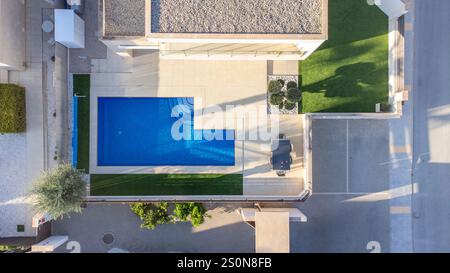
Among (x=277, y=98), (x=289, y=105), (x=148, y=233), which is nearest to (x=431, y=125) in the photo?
(x=289, y=105)

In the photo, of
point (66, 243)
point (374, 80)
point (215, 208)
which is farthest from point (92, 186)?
point (374, 80)

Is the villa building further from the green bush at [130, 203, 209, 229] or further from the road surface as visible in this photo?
the green bush at [130, 203, 209, 229]

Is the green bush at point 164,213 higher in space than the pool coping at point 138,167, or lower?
lower

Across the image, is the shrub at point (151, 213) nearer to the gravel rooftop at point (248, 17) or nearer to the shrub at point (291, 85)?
the gravel rooftop at point (248, 17)

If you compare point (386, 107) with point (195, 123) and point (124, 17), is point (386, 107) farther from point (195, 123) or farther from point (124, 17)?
point (124, 17)

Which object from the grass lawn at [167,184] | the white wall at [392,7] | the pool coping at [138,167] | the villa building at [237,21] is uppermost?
the white wall at [392,7]

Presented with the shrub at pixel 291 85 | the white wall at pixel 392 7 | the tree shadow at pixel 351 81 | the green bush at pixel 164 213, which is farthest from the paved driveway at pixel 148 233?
the white wall at pixel 392 7
